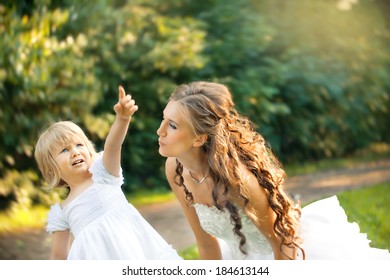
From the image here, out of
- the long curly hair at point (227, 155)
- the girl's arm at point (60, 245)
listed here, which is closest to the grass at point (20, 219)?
the girl's arm at point (60, 245)

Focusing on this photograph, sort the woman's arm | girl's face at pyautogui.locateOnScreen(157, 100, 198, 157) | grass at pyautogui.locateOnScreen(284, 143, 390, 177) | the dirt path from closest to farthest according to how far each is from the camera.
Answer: girl's face at pyautogui.locateOnScreen(157, 100, 198, 157) → the woman's arm → the dirt path → grass at pyautogui.locateOnScreen(284, 143, 390, 177)

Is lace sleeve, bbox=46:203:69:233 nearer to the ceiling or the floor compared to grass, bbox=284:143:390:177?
nearer to the ceiling

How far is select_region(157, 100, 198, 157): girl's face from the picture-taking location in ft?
6.41

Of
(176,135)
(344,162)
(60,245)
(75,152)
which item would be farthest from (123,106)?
(344,162)

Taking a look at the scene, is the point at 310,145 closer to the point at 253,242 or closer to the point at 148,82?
the point at 148,82

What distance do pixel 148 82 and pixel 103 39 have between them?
0.50 meters

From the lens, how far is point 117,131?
192 cm

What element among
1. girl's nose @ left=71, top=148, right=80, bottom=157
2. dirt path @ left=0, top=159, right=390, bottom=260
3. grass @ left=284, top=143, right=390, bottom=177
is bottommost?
grass @ left=284, top=143, right=390, bottom=177

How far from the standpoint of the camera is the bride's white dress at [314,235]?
2133mm

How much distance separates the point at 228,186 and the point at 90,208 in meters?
0.44

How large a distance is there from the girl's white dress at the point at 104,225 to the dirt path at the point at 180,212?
1727 millimetres

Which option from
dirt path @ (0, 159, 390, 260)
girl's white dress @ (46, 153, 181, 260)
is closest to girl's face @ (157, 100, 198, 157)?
girl's white dress @ (46, 153, 181, 260)

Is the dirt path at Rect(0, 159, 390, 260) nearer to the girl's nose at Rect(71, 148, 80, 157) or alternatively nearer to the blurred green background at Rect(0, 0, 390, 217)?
the blurred green background at Rect(0, 0, 390, 217)

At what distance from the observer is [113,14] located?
4.89 meters
